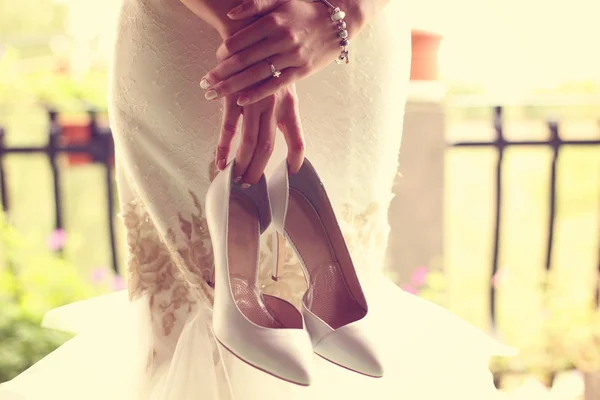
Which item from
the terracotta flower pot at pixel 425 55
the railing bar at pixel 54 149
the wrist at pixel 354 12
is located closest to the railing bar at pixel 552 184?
the terracotta flower pot at pixel 425 55

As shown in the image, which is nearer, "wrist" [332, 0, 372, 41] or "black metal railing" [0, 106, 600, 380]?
"wrist" [332, 0, 372, 41]

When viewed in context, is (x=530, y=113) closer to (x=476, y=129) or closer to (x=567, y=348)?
(x=476, y=129)

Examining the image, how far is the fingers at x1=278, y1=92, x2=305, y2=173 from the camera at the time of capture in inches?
33.2

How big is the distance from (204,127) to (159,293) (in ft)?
0.94

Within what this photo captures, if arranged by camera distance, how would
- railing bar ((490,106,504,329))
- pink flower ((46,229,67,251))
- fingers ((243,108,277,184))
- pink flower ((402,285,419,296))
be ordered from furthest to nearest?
1. pink flower ((46,229,67,251))
2. railing bar ((490,106,504,329))
3. pink flower ((402,285,419,296))
4. fingers ((243,108,277,184))

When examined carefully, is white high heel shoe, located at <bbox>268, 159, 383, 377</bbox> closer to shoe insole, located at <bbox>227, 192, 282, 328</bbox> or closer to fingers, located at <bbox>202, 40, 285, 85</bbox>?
shoe insole, located at <bbox>227, 192, 282, 328</bbox>

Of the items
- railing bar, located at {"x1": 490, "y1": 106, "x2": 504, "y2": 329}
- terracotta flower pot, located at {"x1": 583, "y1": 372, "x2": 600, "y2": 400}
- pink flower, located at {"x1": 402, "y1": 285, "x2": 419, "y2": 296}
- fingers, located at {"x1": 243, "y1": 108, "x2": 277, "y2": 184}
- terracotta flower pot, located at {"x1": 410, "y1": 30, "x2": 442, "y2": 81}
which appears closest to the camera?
fingers, located at {"x1": 243, "y1": 108, "x2": 277, "y2": 184}

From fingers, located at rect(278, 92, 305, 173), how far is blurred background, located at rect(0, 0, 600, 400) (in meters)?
0.99

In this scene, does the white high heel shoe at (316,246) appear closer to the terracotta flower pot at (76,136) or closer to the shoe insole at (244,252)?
the shoe insole at (244,252)

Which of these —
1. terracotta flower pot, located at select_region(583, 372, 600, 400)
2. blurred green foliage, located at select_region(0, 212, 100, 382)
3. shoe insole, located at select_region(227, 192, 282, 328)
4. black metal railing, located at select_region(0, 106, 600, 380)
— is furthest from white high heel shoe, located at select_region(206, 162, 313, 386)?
black metal railing, located at select_region(0, 106, 600, 380)

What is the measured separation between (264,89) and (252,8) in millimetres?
107

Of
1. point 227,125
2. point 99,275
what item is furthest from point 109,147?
point 227,125

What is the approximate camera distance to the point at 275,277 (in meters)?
0.93

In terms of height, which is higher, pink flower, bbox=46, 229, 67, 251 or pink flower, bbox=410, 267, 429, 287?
pink flower, bbox=46, 229, 67, 251
